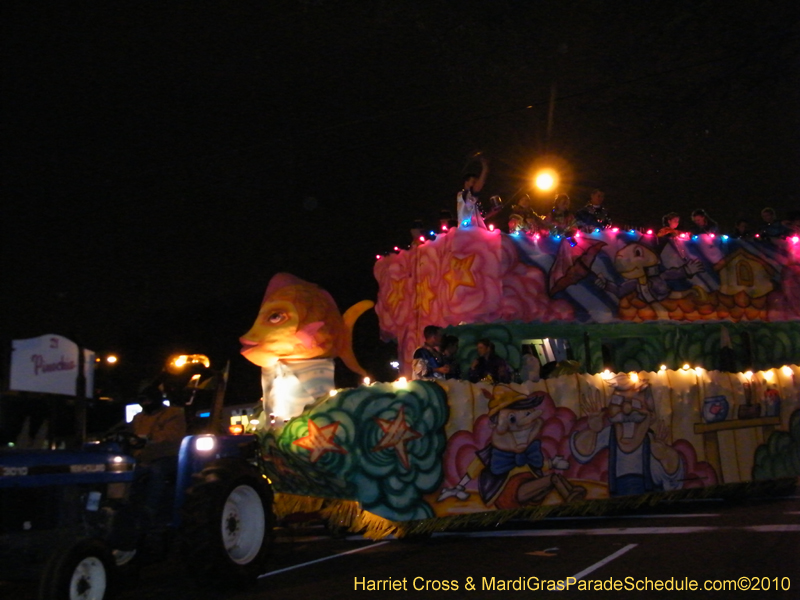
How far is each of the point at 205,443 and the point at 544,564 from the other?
3158mm

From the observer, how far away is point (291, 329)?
12.8m

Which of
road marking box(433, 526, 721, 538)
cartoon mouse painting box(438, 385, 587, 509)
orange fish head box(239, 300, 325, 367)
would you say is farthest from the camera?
orange fish head box(239, 300, 325, 367)

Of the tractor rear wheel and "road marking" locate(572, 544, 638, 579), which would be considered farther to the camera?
"road marking" locate(572, 544, 638, 579)

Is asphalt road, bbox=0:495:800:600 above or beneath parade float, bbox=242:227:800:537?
beneath

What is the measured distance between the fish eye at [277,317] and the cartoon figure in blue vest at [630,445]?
5006 millimetres

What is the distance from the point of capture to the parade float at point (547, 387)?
8.94 meters

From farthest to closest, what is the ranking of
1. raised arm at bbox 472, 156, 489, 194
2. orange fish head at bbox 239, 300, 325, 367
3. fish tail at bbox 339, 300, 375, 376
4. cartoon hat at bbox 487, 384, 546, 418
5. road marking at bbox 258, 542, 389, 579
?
1. fish tail at bbox 339, 300, 375, 376
2. orange fish head at bbox 239, 300, 325, 367
3. raised arm at bbox 472, 156, 489, 194
4. cartoon hat at bbox 487, 384, 546, 418
5. road marking at bbox 258, 542, 389, 579

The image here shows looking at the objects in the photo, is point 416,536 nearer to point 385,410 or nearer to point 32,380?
point 385,410

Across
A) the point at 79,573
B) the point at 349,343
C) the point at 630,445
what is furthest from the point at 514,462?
the point at 79,573

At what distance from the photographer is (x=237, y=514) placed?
717 cm

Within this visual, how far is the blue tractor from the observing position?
5.50 metres

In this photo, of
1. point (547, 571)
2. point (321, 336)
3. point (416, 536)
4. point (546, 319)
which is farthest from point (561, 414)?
point (321, 336)

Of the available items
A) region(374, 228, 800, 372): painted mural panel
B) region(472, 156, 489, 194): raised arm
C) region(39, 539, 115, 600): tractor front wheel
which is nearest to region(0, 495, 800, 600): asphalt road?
region(39, 539, 115, 600): tractor front wheel

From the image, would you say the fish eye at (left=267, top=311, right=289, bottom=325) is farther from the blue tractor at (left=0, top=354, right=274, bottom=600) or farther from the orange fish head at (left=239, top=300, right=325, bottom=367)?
the blue tractor at (left=0, top=354, right=274, bottom=600)
